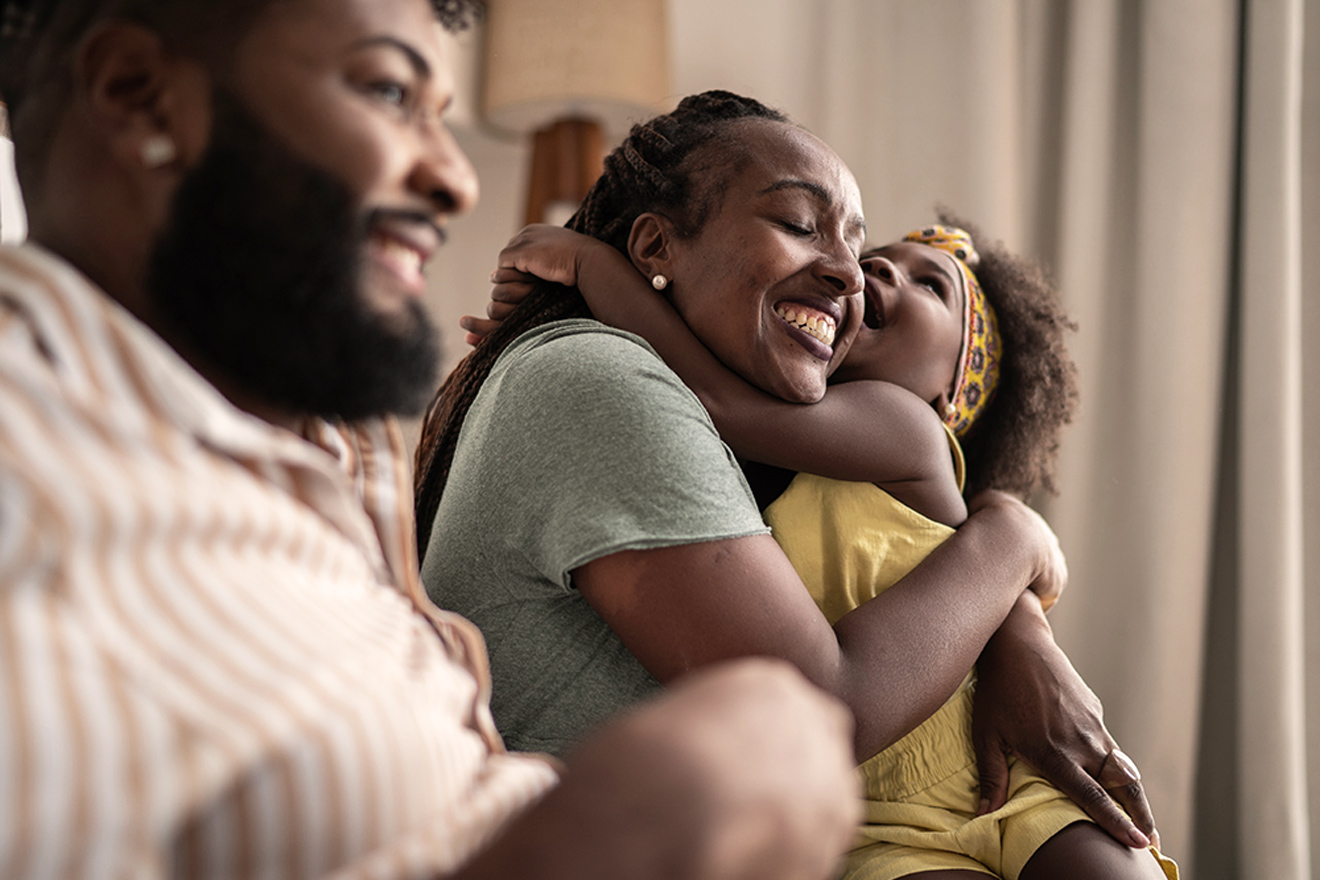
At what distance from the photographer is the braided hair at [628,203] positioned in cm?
130

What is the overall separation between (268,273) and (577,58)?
1.89 m

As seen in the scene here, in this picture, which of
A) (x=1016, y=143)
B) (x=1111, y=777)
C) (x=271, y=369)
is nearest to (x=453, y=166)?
(x=271, y=369)

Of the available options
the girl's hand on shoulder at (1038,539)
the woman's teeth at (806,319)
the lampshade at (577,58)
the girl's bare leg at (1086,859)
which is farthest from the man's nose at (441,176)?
the lampshade at (577,58)

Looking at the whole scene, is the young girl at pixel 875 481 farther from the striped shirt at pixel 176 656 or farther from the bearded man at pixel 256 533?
the striped shirt at pixel 176 656

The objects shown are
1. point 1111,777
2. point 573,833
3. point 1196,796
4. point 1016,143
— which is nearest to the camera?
point 573,833

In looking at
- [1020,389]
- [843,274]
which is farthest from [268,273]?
[1020,389]

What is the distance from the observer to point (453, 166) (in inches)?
29.4

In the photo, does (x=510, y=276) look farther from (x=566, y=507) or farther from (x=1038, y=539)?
(x=1038, y=539)

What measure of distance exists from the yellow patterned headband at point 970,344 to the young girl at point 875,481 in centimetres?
10

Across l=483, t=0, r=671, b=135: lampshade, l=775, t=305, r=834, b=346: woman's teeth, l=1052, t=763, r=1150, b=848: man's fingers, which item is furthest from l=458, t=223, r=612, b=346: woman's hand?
l=483, t=0, r=671, b=135: lampshade

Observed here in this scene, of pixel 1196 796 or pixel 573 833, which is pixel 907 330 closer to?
pixel 573 833

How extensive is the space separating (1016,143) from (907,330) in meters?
1.23

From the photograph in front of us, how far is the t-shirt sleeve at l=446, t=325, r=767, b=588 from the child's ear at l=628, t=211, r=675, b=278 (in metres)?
0.29

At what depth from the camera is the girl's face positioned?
1.49 m
